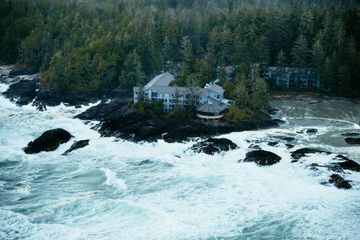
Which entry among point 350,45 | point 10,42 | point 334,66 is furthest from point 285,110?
point 10,42

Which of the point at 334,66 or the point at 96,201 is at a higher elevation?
the point at 334,66

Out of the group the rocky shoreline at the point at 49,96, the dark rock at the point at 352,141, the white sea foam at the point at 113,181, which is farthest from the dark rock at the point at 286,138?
the rocky shoreline at the point at 49,96

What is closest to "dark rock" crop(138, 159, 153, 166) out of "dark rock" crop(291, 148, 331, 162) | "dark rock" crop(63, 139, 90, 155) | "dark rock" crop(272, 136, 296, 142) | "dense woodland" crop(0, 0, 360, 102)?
"dark rock" crop(63, 139, 90, 155)

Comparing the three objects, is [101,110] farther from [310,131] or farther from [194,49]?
[194,49]

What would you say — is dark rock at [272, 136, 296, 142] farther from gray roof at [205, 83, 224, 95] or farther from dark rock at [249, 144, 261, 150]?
gray roof at [205, 83, 224, 95]

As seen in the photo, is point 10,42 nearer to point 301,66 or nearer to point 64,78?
point 64,78

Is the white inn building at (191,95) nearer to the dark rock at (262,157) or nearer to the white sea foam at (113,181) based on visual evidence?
the dark rock at (262,157)

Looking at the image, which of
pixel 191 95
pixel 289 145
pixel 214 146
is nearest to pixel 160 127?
pixel 191 95
